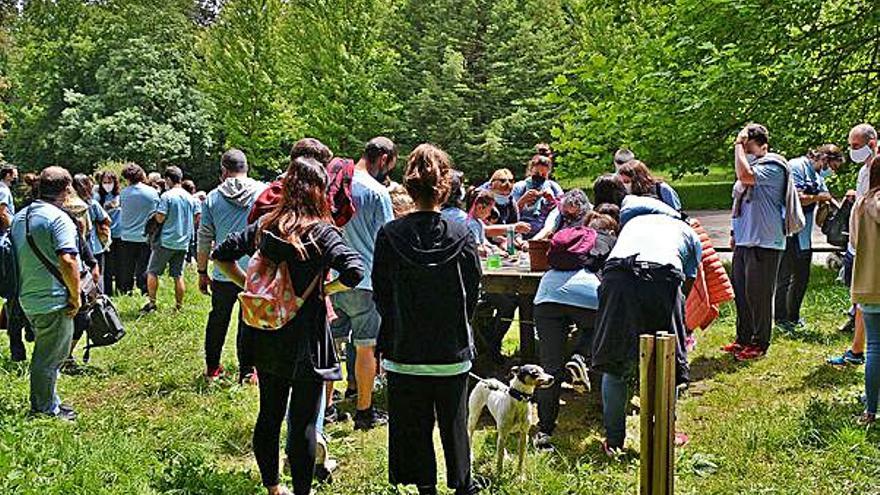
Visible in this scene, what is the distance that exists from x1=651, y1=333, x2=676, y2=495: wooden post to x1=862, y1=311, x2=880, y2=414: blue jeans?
312 centimetres

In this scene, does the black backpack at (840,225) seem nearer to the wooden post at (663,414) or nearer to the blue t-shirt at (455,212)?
the blue t-shirt at (455,212)

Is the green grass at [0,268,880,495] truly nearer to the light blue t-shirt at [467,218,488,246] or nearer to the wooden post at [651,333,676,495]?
the wooden post at [651,333,676,495]

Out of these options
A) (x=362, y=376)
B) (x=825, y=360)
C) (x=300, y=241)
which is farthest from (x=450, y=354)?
(x=825, y=360)

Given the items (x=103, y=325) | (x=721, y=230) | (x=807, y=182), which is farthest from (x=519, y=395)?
(x=721, y=230)

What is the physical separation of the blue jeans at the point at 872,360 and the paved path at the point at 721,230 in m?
8.52

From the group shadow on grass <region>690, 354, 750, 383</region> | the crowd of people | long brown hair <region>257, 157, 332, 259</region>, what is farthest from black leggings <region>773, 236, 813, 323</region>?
long brown hair <region>257, 157, 332, 259</region>

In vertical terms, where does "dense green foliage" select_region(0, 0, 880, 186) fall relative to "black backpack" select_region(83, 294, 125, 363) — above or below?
above

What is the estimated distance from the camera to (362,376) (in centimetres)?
577

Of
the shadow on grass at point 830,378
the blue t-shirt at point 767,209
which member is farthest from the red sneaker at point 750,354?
the blue t-shirt at point 767,209

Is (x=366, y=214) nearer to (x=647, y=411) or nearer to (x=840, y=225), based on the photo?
(x=647, y=411)

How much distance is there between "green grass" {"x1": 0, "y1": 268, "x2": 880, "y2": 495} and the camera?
4719mm

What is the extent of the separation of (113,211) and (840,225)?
908 cm

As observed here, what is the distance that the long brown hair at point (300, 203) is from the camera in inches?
169

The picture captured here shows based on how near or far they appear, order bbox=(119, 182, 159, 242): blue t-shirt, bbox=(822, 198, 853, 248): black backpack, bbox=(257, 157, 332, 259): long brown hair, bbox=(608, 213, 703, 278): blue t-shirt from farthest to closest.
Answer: bbox=(119, 182, 159, 242): blue t-shirt → bbox=(822, 198, 853, 248): black backpack → bbox=(608, 213, 703, 278): blue t-shirt → bbox=(257, 157, 332, 259): long brown hair
